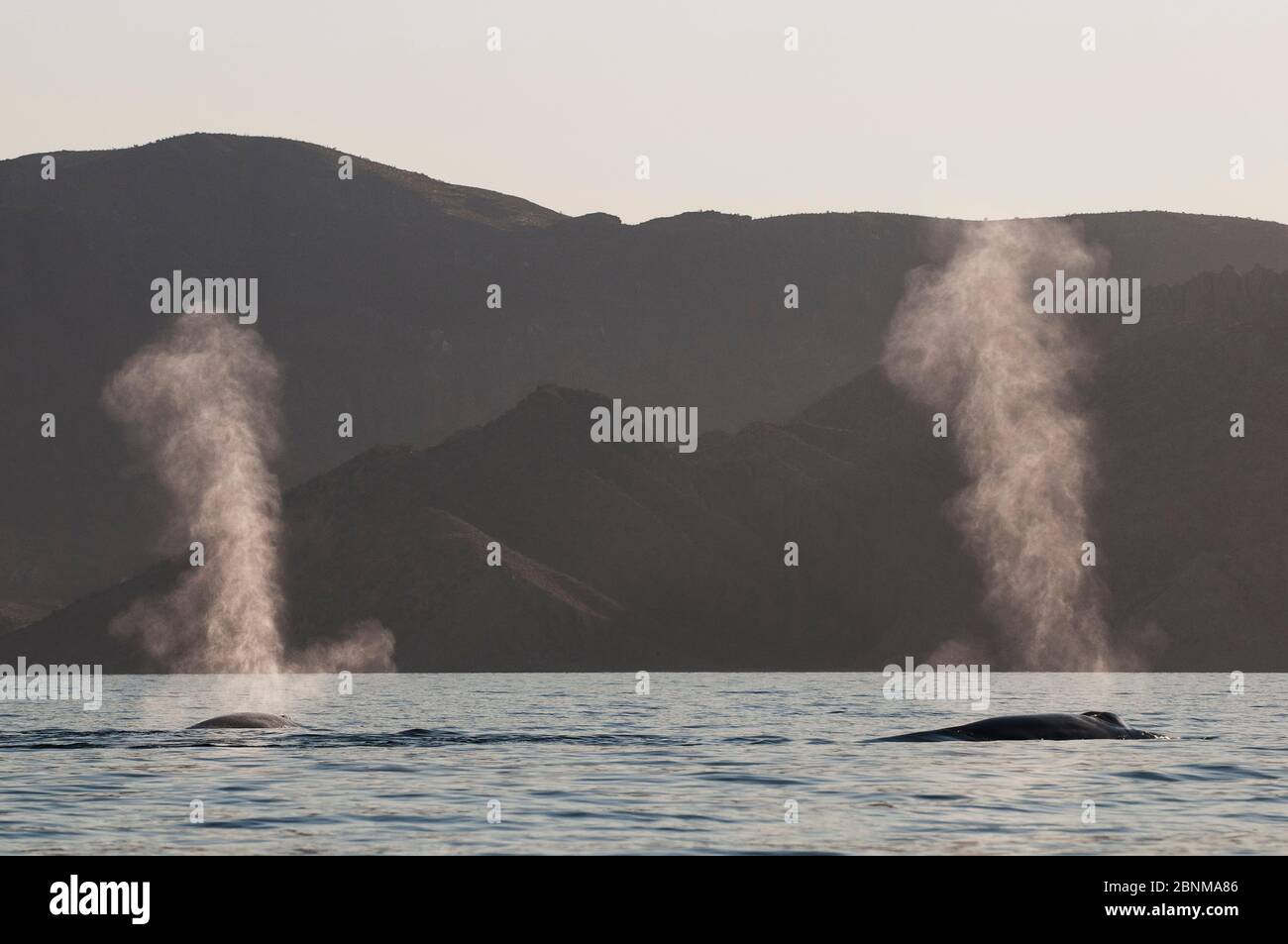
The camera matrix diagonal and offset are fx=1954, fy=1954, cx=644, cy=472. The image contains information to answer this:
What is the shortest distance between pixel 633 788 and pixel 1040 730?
15.5 meters

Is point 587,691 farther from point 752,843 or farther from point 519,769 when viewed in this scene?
point 752,843

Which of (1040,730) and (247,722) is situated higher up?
(1040,730)

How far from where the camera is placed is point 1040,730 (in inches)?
1965

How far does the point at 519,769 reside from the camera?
143 feet

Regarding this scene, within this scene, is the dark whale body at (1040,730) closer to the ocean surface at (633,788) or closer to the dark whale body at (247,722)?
the ocean surface at (633,788)

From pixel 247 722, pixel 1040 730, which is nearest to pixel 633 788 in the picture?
pixel 1040 730

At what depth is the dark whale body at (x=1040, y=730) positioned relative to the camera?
163 feet

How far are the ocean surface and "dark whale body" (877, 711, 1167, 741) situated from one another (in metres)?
0.95

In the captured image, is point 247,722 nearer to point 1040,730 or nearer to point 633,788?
point 1040,730

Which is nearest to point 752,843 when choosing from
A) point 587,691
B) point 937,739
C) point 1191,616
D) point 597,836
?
point 597,836

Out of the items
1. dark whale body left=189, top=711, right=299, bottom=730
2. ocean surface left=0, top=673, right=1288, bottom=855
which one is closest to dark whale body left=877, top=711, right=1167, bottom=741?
ocean surface left=0, top=673, right=1288, bottom=855

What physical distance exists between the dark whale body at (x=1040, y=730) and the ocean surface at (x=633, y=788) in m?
0.95

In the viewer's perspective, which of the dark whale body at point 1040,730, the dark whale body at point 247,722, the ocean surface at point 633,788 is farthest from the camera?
the dark whale body at point 247,722

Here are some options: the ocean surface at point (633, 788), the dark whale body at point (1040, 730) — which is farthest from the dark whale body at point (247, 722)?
the dark whale body at point (1040, 730)
